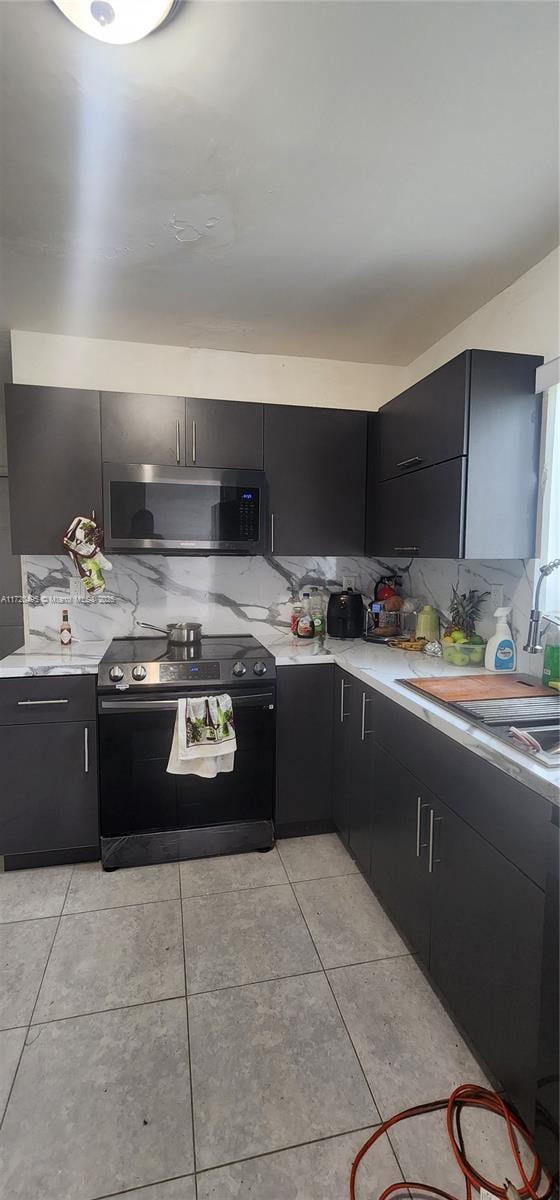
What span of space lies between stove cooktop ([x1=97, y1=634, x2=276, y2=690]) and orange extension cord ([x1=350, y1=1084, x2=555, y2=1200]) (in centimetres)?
143

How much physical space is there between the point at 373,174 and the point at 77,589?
2.10 meters

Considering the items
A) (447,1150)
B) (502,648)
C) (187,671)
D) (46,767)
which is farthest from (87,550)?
(447,1150)

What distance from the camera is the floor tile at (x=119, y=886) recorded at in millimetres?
1995

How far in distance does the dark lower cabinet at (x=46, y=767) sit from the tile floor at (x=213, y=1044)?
17cm

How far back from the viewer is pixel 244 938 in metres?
1.81

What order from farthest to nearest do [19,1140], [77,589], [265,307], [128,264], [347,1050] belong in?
1. [77,589]
2. [265,307]
3. [128,264]
4. [347,1050]
5. [19,1140]

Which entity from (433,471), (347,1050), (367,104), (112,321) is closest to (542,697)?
(433,471)

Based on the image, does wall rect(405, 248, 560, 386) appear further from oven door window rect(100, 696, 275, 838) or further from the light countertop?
oven door window rect(100, 696, 275, 838)

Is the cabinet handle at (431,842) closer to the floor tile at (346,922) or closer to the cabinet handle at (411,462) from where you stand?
the floor tile at (346,922)

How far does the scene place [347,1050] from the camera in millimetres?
1404

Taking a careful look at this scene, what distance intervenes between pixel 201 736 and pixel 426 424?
1.57 meters

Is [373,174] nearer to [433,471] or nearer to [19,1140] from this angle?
[433,471]

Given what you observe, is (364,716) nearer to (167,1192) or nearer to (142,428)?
(167,1192)

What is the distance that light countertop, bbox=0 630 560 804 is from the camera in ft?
3.85
